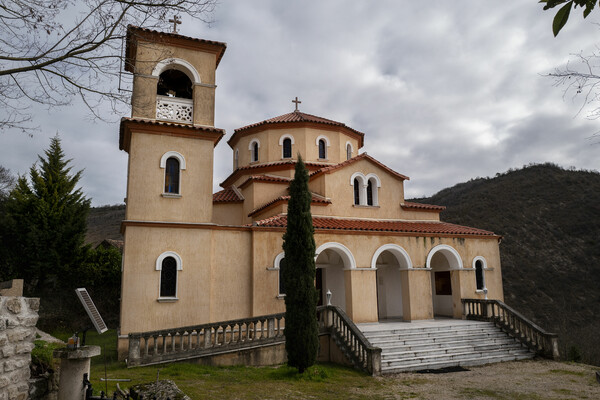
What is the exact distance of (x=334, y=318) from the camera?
14.0m

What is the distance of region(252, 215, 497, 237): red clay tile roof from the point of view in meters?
15.8

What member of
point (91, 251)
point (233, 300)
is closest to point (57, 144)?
point (91, 251)

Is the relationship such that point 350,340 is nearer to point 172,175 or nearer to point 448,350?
point 448,350

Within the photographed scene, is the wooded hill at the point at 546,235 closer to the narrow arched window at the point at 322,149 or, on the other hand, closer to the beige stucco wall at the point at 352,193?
the beige stucco wall at the point at 352,193

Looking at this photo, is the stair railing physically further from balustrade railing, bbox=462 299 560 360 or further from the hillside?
the hillside

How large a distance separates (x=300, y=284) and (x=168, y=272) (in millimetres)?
4993

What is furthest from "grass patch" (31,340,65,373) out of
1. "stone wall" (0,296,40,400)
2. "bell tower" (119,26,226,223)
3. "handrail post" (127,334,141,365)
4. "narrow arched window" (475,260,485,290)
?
"narrow arched window" (475,260,485,290)

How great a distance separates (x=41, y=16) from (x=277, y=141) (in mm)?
15054

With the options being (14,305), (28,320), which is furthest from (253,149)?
(14,305)

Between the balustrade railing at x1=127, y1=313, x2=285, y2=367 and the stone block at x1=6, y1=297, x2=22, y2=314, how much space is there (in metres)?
6.96

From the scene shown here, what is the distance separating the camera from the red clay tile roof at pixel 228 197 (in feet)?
64.5

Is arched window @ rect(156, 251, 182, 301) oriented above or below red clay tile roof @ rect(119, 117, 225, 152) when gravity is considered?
below

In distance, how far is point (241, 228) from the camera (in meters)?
15.0

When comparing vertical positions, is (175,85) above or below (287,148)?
above
